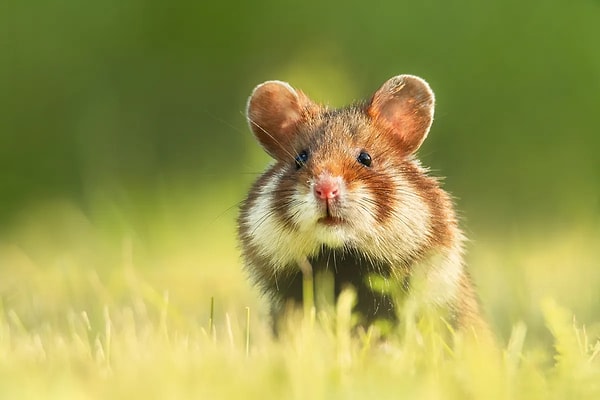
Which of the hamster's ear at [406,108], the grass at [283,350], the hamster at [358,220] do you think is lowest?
the grass at [283,350]

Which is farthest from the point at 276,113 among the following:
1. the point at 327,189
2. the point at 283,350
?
the point at 283,350

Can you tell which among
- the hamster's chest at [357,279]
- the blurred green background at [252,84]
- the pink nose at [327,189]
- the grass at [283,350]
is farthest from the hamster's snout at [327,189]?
the blurred green background at [252,84]

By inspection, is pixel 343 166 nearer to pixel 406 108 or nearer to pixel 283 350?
pixel 406 108

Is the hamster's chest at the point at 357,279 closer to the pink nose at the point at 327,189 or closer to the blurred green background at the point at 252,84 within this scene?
the pink nose at the point at 327,189

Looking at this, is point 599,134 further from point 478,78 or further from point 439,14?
point 439,14

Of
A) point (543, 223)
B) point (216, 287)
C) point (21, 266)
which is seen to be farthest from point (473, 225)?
point (21, 266)

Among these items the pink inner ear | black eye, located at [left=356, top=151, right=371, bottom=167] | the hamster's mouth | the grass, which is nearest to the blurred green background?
the grass

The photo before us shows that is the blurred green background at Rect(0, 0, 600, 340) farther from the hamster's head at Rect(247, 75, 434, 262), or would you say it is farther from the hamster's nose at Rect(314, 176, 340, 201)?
the hamster's nose at Rect(314, 176, 340, 201)

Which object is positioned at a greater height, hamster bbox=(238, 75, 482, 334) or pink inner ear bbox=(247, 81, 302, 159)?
pink inner ear bbox=(247, 81, 302, 159)
